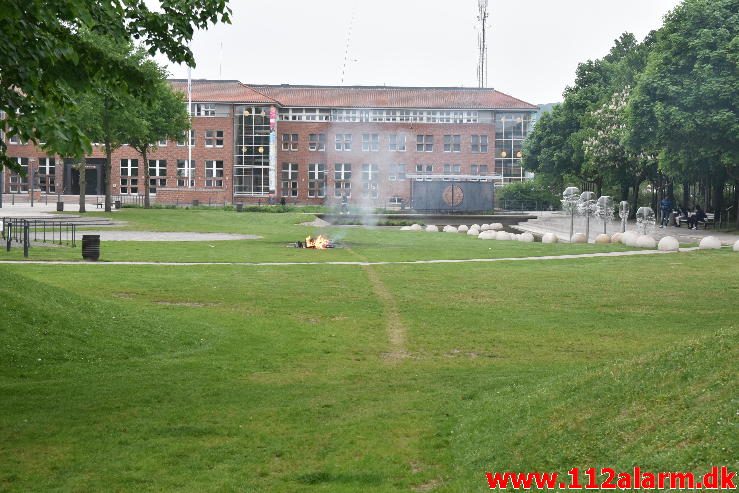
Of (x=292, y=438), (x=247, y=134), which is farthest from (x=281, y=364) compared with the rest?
(x=247, y=134)

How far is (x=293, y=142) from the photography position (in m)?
107

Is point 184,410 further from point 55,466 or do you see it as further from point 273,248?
point 273,248

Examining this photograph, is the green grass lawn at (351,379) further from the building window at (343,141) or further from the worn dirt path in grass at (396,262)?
the building window at (343,141)

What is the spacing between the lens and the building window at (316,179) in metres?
107

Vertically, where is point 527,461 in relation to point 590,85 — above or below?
below

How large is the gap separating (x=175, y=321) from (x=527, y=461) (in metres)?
11.1

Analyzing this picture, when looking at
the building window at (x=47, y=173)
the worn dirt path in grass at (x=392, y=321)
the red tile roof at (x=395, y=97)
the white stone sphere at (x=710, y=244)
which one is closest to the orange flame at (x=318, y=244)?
the worn dirt path in grass at (x=392, y=321)

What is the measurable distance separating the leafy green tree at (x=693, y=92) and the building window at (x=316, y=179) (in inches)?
2239

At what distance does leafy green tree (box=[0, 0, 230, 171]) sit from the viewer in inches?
392

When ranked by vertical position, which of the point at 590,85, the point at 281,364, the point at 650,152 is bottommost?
the point at 281,364

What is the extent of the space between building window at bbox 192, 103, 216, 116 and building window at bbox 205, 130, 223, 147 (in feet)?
6.22

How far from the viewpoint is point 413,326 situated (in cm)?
1827

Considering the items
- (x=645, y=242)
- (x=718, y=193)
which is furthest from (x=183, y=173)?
(x=645, y=242)

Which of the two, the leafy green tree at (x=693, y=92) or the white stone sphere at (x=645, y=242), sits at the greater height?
the leafy green tree at (x=693, y=92)
